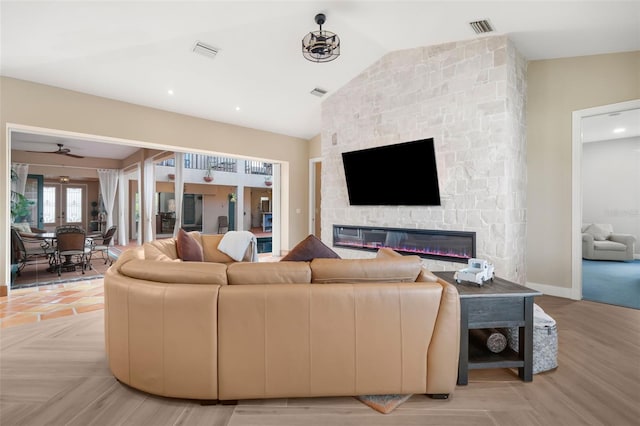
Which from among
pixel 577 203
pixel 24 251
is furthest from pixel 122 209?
pixel 577 203

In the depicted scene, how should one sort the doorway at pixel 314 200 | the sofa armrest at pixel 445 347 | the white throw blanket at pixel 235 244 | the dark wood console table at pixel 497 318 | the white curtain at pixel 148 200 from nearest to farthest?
the sofa armrest at pixel 445 347 → the dark wood console table at pixel 497 318 → the white throw blanket at pixel 235 244 → the white curtain at pixel 148 200 → the doorway at pixel 314 200

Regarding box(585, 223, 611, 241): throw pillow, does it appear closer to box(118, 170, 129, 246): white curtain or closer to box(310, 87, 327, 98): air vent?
box(310, 87, 327, 98): air vent

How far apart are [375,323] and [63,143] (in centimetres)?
802

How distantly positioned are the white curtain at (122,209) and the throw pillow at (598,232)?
11745mm

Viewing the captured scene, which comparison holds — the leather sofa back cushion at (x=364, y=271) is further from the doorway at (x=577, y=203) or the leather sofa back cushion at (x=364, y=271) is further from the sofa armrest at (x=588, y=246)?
the sofa armrest at (x=588, y=246)

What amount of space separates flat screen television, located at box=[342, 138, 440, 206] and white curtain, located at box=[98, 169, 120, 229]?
24.7 ft

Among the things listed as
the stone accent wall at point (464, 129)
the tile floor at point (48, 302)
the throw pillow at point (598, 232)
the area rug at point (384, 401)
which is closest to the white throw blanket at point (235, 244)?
the tile floor at point (48, 302)

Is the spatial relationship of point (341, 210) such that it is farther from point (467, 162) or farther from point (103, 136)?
point (103, 136)

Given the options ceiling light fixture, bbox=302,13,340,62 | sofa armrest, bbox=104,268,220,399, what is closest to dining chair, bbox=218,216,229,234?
ceiling light fixture, bbox=302,13,340,62

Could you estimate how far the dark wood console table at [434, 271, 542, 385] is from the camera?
1.98 m

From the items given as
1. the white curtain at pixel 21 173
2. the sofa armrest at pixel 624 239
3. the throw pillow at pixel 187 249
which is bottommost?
the sofa armrest at pixel 624 239

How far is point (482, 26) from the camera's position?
360 cm

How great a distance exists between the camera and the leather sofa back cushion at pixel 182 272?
72.1 inches

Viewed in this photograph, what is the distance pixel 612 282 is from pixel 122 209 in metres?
11.3
